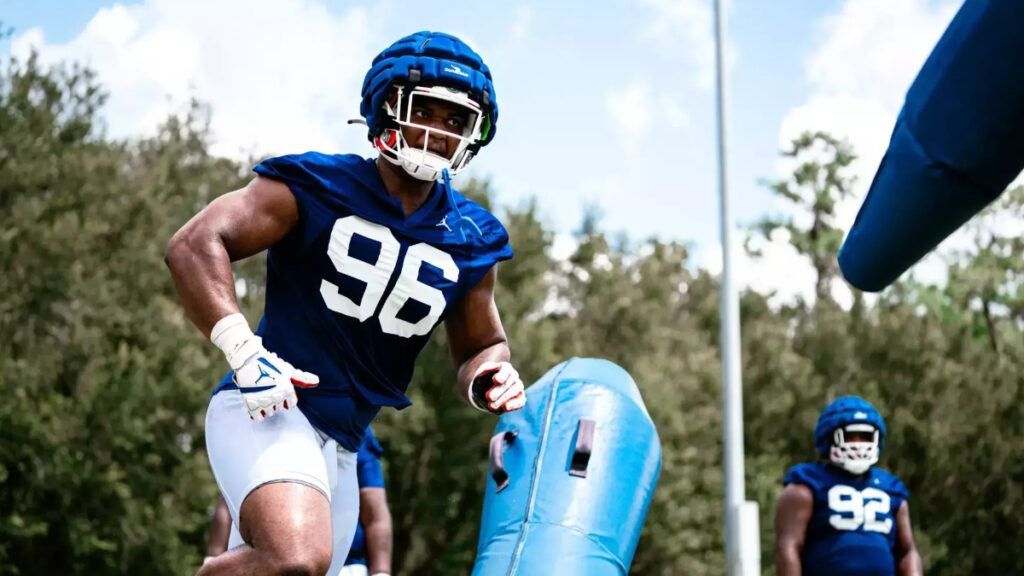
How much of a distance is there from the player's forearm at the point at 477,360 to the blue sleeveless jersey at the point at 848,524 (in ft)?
9.69

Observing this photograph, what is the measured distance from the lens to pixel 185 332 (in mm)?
19797

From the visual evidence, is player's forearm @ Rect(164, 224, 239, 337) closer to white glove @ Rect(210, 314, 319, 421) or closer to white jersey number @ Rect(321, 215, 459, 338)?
white glove @ Rect(210, 314, 319, 421)

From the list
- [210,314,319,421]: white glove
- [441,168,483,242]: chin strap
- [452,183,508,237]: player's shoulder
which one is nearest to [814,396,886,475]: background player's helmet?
[452,183,508,237]: player's shoulder

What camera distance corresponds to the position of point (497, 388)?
3051 millimetres

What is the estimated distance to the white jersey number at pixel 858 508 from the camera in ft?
19.3

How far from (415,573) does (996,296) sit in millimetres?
16011

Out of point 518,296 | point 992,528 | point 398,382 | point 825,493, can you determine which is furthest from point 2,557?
point 992,528

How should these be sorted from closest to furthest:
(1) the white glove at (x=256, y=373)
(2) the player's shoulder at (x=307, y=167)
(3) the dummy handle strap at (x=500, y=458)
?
(1) the white glove at (x=256, y=373), (2) the player's shoulder at (x=307, y=167), (3) the dummy handle strap at (x=500, y=458)

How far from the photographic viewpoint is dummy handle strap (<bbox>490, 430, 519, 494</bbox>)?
4828mm

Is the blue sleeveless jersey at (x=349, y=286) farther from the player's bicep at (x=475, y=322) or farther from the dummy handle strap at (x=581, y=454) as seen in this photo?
the dummy handle strap at (x=581, y=454)

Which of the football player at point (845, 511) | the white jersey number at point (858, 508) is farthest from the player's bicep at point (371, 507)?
the white jersey number at point (858, 508)

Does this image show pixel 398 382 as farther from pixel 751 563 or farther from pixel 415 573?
pixel 415 573

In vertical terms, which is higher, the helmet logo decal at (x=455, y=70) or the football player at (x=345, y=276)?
the helmet logo decal at (x=455, y=70)

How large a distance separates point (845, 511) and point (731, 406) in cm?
638
